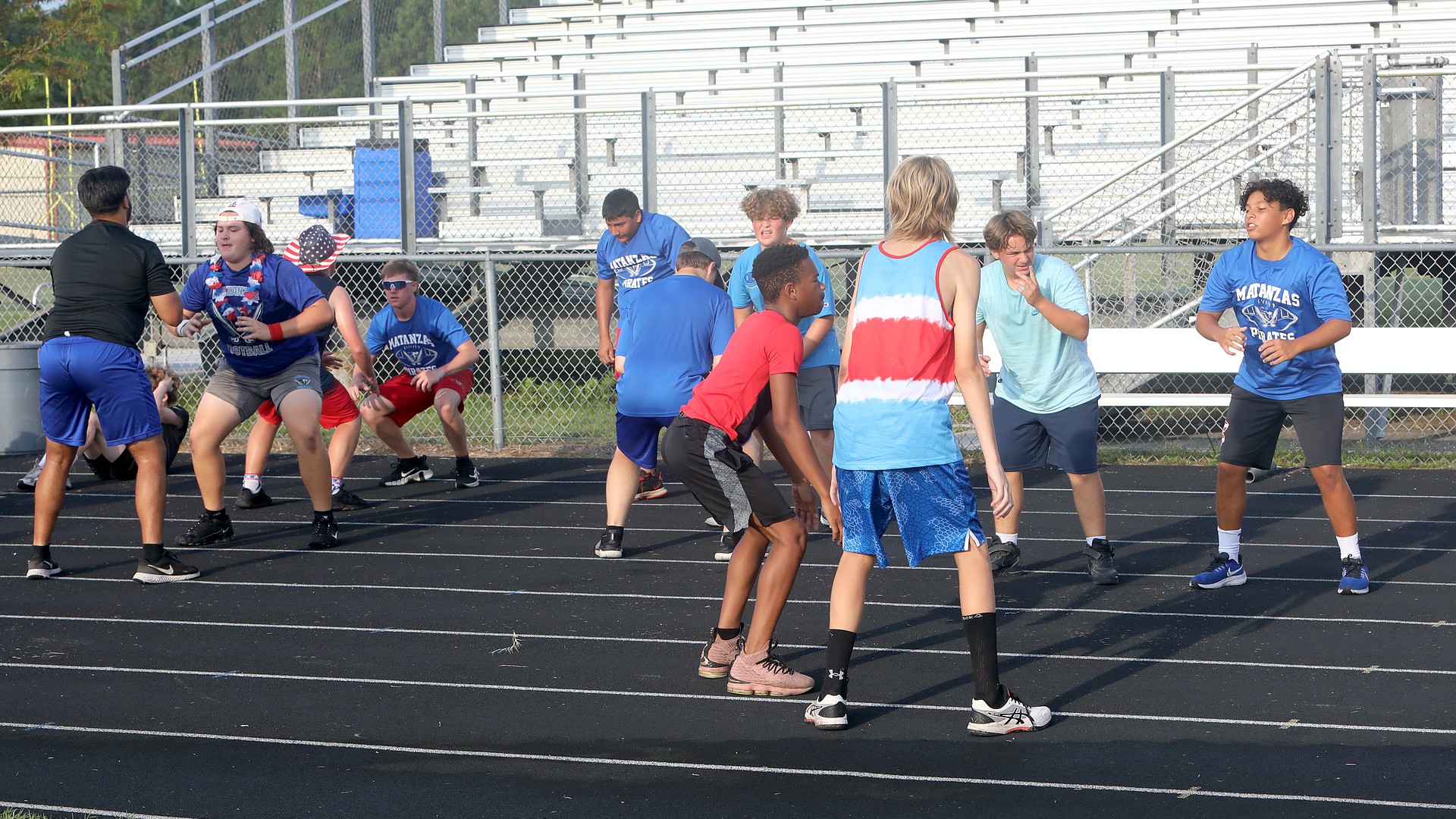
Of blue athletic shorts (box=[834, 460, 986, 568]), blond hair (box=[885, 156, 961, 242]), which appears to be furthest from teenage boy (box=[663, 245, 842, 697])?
blond hair (box=[885, 156, 961, 242])

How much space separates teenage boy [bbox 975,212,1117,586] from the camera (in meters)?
6.62

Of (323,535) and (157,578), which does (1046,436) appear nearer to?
(323,535)

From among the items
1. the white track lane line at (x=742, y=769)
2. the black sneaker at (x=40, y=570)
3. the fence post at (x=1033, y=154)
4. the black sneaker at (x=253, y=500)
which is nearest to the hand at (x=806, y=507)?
the white track lane line at (x=742, y=769)

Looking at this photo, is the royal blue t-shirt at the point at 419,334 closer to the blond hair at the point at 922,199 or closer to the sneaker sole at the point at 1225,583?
the sneaker sole at the point at 1225,583

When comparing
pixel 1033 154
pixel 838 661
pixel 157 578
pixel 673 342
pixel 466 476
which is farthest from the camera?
pixel 1033 154

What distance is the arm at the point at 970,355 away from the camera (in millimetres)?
4480

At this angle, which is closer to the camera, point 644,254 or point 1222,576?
point 1222,576

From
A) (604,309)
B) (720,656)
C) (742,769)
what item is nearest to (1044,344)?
(720,656)

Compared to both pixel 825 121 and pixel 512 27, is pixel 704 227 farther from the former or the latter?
pixel 512 27

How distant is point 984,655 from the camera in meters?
4.59

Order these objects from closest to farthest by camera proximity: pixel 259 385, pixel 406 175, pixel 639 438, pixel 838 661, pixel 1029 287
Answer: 1. pixel 838 661
2. pixel 1029 287
3. pixel 639 438
4. pixel 259 385
5. pixel 406 175

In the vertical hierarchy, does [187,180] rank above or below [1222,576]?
above

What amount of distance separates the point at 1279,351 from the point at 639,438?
296cm

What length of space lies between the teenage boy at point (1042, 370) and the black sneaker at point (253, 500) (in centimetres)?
497
